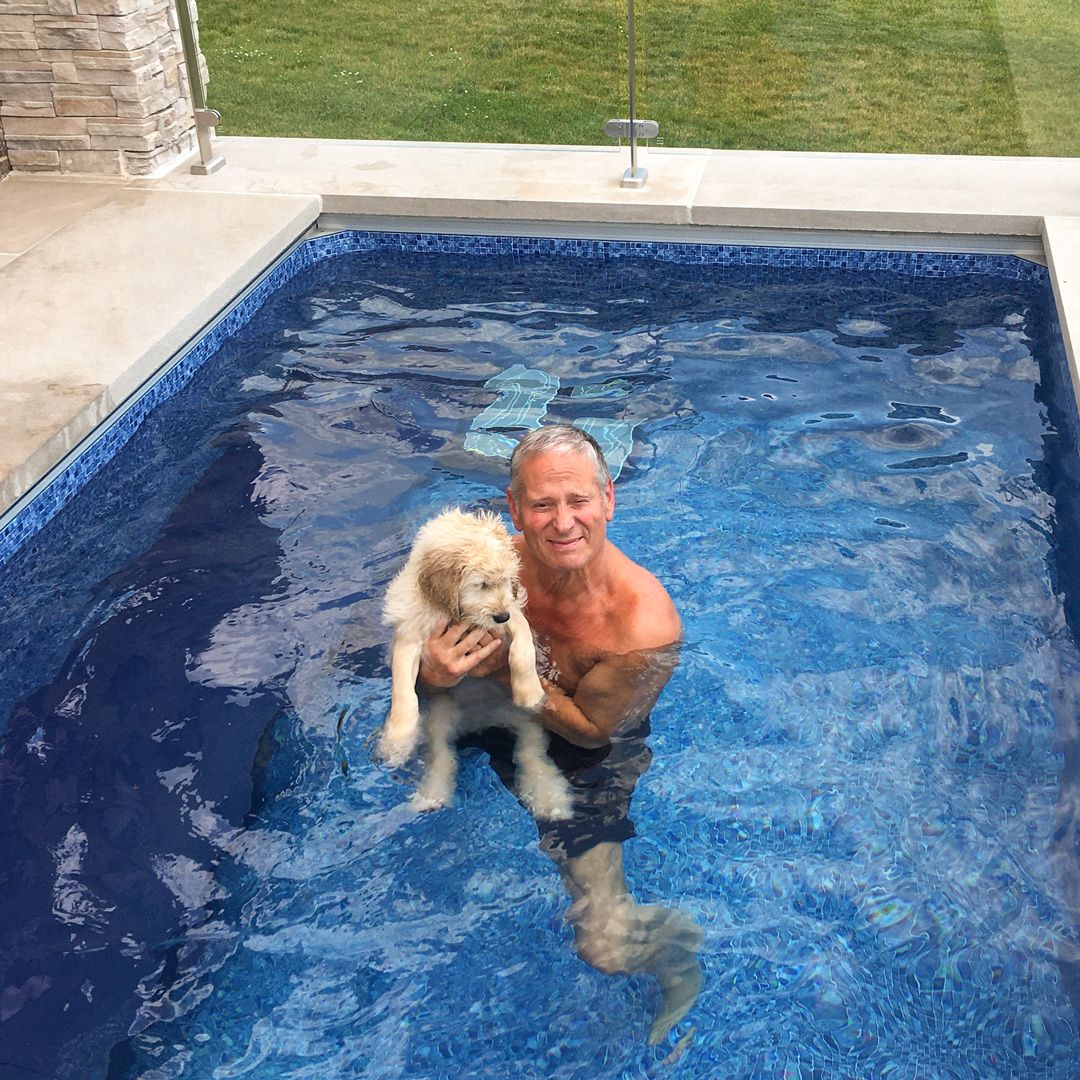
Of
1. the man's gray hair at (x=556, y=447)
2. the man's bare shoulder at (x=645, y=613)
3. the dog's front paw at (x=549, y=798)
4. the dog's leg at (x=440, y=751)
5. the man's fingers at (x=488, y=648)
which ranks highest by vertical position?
the man's gray hair at (x=556, y=447)

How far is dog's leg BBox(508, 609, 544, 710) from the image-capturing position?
3215mm

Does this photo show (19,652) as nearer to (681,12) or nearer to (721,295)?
(721,295)

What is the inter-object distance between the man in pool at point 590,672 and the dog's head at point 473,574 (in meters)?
0.09

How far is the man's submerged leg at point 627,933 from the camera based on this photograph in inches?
125

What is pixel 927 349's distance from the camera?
6418mm

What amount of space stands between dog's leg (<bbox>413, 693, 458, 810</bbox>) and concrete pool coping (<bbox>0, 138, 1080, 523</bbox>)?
308 cm

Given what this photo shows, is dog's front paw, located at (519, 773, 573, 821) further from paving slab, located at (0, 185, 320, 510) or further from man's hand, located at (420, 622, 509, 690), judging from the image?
paving slab, located at (0, 185, 320, 510)

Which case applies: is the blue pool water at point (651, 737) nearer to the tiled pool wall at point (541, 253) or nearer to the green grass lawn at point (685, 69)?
the tiled pool wall at point (541, 253)

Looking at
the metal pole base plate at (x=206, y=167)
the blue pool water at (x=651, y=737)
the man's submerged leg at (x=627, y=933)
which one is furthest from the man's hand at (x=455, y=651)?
the metal pole base plate at (x=206, y=167)

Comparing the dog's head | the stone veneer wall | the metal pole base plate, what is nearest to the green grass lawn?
the stone veneer wall

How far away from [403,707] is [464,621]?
260 millimetres

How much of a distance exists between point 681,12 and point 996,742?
5392 millimetres

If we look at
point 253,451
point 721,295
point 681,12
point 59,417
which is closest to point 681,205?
point 721,295

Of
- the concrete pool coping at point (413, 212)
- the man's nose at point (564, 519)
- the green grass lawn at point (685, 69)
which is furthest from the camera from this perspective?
the green grass lawn at point (685, 69)
